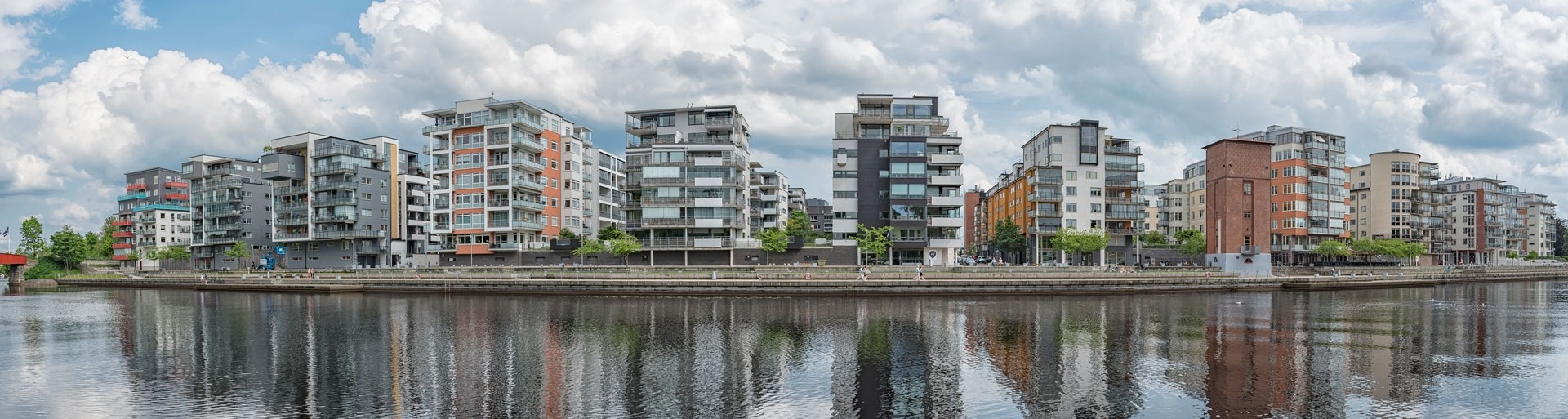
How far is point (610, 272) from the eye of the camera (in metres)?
81.3

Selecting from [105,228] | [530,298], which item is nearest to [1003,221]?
[530,298]

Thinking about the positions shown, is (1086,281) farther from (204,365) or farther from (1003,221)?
(204,365)

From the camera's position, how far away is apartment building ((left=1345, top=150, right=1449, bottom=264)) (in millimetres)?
134250

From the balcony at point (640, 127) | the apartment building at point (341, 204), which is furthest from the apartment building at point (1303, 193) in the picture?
the apartment building at point (341, 204)

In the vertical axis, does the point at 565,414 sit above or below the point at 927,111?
below

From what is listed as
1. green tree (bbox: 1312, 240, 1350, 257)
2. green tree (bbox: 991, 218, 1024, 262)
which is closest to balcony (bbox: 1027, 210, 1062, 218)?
green tree (bbox: 991, 218, 1024, 262)

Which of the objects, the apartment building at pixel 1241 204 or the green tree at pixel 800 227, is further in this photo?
the green tree at pixel 800 227

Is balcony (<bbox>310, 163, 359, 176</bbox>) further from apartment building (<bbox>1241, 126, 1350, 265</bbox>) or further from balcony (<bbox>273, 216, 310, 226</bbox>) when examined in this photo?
apartment building (<bbox>1241, 126, 1350, 265</bbox>)

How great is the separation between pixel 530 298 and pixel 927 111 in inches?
2287

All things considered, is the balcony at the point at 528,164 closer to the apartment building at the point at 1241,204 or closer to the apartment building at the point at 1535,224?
the apartment building at the point at 1241,204

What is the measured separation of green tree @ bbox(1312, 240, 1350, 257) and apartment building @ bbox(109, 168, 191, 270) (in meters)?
188

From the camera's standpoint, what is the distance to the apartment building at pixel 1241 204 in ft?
352

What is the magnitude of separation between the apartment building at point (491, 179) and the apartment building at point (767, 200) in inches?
1767

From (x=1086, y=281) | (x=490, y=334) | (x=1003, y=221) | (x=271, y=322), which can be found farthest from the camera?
(x=1003, y=221)
